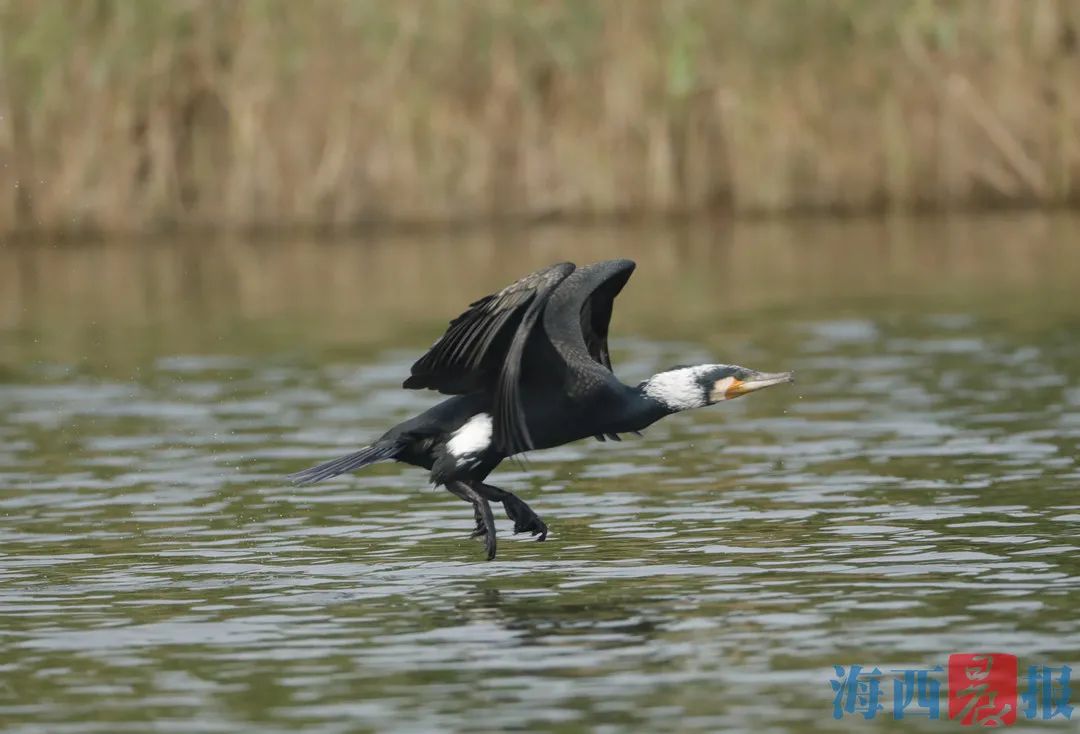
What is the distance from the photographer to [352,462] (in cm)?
938

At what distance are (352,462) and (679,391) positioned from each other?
1.35 meters

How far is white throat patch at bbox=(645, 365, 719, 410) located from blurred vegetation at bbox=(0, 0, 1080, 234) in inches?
639

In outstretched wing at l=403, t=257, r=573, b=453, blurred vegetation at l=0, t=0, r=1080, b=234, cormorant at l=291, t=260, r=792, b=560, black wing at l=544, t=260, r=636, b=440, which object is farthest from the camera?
blurred vegetation at l=0, t=0, r=1080, b=234

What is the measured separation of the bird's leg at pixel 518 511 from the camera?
9.52 metres

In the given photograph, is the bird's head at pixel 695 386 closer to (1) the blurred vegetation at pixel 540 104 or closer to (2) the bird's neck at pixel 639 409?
(2) the bird's neck at pixel 639 409

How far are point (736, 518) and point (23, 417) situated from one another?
20.6 ft

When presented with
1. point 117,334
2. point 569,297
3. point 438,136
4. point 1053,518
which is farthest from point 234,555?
point 438,136

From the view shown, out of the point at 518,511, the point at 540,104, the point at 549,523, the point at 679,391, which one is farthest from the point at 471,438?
the point at 540,104

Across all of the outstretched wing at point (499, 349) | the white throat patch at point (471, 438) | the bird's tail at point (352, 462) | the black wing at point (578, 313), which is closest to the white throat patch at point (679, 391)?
the black wing at point (578, 313)

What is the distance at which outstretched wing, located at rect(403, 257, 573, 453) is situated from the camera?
891 centimetres

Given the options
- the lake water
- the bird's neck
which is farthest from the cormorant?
the lake water

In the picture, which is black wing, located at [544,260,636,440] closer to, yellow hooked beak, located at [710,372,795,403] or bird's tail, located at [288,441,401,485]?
yellow hooked beak, located at [710,372,795,403]

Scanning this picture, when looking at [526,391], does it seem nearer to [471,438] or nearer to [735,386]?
[471,438]

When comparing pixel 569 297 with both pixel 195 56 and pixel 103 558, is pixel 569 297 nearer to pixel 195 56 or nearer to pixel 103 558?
pixel 103 558
